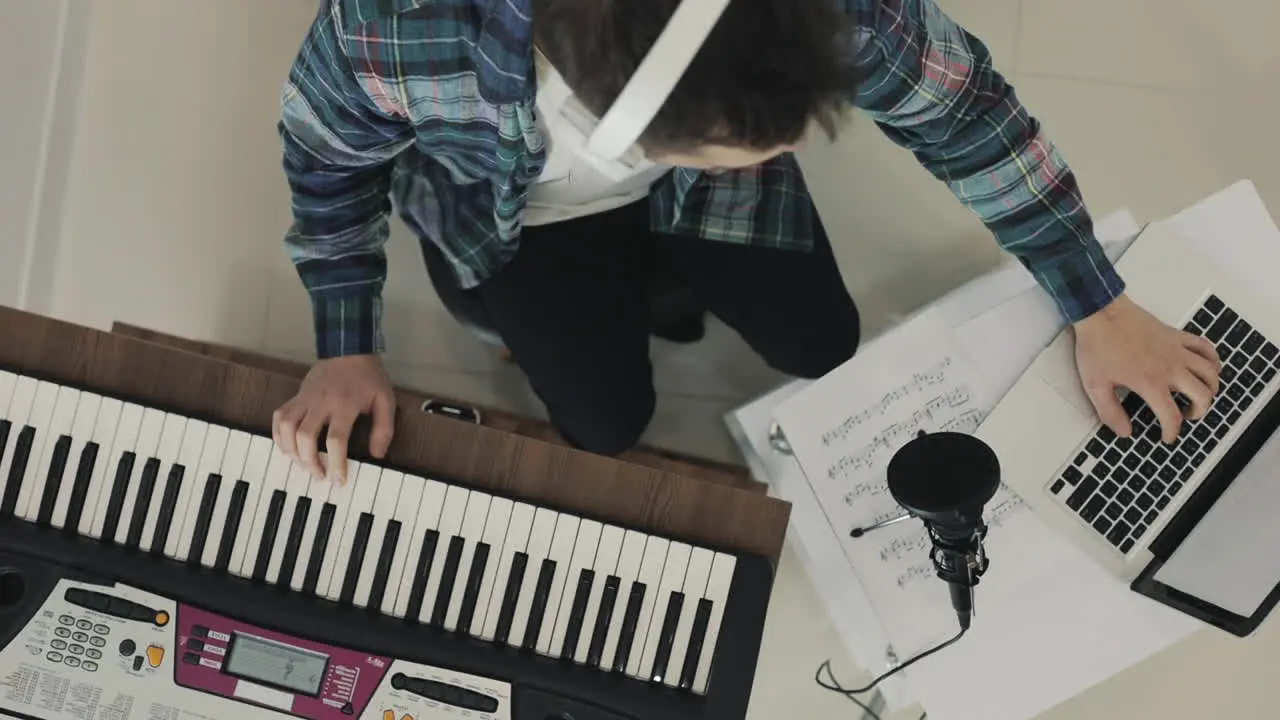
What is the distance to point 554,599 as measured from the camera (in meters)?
0.82

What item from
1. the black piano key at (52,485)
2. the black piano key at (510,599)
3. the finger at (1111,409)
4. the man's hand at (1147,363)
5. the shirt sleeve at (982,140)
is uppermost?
the shirt sleeve at (982,140)

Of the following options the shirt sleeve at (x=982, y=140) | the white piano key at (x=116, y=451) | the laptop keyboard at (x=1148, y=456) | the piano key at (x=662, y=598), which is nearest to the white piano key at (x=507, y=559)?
the piano key at (x=662, y=598)

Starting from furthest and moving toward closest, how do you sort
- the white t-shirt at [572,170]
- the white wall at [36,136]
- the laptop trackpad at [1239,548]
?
the white wall at [36,136] < the laptop trackpad at [1239,548] < the white t-shirt at [572,170]

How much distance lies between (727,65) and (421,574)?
495mm

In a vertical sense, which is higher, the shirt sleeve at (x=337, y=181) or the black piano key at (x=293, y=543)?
the shirt sleeve at (x=337, y=181)

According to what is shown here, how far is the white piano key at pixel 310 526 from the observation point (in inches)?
33.1

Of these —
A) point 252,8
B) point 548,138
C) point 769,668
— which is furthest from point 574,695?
point 252,8

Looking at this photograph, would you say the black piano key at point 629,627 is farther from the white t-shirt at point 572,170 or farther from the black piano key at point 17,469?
the black piano key at point 17,469

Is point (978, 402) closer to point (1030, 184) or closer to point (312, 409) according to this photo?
point (1030, 184)

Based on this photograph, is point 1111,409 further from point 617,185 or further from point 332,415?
point 332,415

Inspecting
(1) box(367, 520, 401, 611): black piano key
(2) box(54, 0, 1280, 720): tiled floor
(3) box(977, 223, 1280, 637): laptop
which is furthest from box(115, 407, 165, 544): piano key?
(3) box(977, 223, 1280, 637): laptop

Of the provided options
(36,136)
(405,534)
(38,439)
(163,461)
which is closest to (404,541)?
(405,534)

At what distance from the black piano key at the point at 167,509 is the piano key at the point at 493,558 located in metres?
0.26

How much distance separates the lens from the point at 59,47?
1.40 m
